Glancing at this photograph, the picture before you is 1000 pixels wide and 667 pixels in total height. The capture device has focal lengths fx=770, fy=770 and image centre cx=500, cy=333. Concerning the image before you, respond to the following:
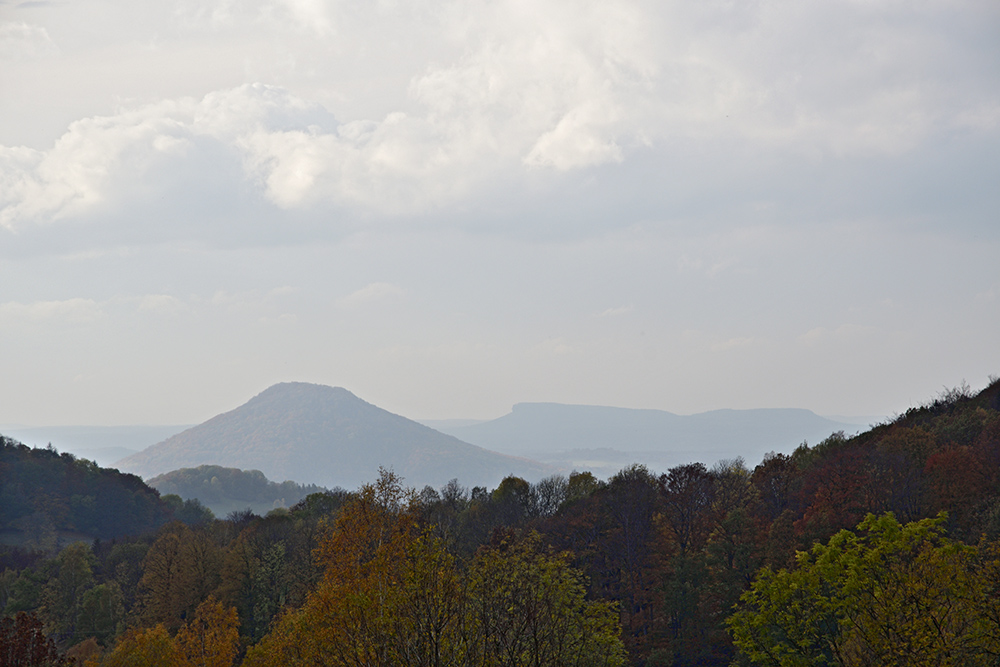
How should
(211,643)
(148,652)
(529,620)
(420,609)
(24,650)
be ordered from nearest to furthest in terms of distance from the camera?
(529,620) → (420,609) → (24,650) → (148,652) → (211,643)

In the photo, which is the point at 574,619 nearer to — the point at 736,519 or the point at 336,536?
the point at 336,536

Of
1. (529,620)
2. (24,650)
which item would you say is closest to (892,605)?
(529,620)

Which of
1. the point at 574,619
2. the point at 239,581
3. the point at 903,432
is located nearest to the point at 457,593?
the point at 574,619

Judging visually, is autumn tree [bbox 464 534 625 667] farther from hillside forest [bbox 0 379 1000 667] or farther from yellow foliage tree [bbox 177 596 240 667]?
yellow foliage tree [bbox 177 596 240 667]

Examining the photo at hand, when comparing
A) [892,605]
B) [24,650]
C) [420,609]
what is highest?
[420,609]

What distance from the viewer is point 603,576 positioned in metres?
75.3

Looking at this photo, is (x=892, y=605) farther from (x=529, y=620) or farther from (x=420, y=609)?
(x=420, y=609)

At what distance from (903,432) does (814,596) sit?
41401mm

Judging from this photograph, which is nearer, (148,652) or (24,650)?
(24,650)

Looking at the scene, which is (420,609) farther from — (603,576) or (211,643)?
(603,576)

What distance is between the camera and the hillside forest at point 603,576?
25906 millimetres

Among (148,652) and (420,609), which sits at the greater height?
(420,609)

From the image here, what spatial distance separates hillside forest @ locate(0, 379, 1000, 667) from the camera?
25906mm

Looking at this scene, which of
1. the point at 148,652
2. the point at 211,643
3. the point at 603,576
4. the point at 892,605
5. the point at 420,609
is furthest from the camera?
the point at 603,576
